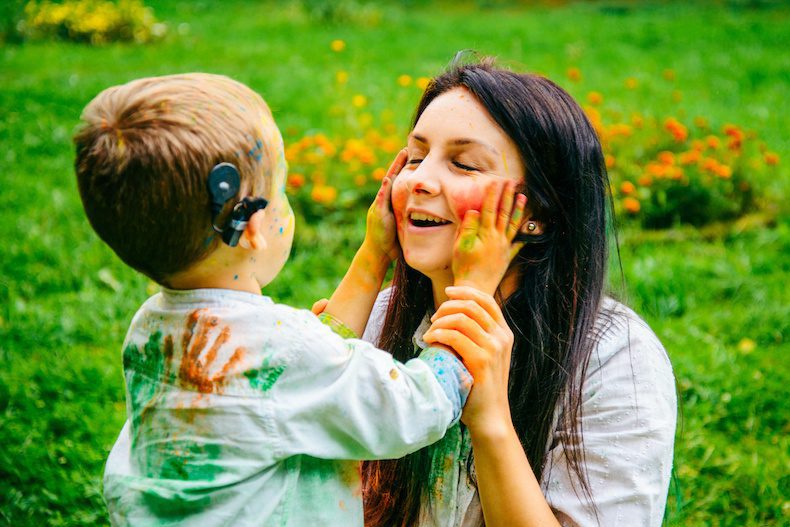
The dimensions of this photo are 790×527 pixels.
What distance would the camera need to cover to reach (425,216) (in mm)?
1944

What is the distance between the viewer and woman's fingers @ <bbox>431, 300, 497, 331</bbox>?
1.64 m

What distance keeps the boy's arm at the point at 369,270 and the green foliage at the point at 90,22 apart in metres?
10.8

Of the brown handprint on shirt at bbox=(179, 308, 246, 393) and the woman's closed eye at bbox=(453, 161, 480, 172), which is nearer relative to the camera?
the brown handprint on shirt at bbox=(179, 308, 246, 393)

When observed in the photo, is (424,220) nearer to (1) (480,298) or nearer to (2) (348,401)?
(1) (480,298)

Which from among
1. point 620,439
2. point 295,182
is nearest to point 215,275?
point 620,439

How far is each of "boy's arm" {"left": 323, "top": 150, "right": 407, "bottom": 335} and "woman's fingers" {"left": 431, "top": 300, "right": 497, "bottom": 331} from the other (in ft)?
1.44

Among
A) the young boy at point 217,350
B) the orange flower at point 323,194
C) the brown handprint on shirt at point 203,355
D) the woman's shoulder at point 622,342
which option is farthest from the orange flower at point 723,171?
the brown handprint on shirt at point 203,355

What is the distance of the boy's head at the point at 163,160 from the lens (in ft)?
4.54

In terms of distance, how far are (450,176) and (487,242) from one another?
0.25 metres

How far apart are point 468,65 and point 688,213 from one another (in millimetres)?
3758

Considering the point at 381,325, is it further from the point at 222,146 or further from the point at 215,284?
the point at 222,146

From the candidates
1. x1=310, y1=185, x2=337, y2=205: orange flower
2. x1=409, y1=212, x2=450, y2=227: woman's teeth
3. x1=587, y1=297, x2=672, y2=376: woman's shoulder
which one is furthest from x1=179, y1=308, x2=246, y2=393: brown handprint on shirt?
x1=310, y1=185, x2=337, y2=205: orange flower

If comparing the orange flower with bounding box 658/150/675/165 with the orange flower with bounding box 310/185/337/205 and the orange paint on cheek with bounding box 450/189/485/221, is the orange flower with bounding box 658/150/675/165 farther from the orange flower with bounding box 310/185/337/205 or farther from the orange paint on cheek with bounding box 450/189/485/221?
the orange paint on cheek with bounding box 450/189/485/221

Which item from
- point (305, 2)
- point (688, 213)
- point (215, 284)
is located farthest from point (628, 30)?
point (215, 284)
